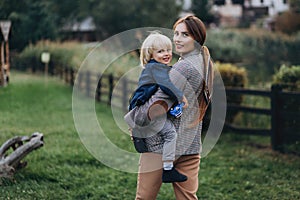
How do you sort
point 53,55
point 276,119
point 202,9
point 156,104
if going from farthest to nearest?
point 202,9 → point 53,55 → point 276,119 → point 156,104

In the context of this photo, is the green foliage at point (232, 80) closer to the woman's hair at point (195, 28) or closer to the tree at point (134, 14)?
the woman's hair at point (195, 28)

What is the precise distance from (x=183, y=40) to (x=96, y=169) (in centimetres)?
324

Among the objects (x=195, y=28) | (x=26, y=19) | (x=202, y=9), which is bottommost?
(x=202, y=9)

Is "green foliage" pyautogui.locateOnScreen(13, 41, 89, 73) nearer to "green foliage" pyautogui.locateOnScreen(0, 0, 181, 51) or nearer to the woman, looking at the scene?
"green foliage" pyautogui.locateOnScreen(0, 0, 181, 51)

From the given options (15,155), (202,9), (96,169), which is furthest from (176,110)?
(202,9)

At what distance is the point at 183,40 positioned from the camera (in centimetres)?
336

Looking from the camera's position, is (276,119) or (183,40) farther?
(276,119)

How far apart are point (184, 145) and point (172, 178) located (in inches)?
8.6

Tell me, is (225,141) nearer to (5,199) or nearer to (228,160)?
(228,160)

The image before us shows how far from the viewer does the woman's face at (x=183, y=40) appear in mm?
3355

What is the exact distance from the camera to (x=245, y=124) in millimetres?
9008

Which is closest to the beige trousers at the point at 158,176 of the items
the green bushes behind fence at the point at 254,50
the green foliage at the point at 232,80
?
the green foliage at the point at 232,80

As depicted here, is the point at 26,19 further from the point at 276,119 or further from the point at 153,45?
the point at 153,45

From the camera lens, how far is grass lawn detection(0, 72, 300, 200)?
536 cm
